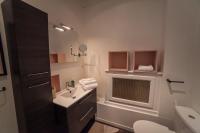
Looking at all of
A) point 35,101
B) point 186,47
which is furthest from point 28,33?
point 186,47

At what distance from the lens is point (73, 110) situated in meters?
1.45

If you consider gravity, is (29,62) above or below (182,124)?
above

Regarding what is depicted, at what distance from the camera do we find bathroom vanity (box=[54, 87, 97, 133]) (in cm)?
136

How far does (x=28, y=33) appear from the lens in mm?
1052

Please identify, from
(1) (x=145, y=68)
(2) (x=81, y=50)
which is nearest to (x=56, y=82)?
(2) (x=81, y=50)

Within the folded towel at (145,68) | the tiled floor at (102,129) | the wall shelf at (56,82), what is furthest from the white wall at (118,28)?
the wall shelf at (56,82)

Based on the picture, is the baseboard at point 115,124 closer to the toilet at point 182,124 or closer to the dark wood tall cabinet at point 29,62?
the toilet at point 182,124

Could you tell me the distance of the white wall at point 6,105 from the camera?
3.64 feet

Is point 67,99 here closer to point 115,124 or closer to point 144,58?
point 115,124

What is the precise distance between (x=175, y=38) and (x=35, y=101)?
1.95m

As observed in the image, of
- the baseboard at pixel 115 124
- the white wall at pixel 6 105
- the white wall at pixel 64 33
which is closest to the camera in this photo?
the white wall at pixel 6 105

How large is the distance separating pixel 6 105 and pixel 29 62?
57cm

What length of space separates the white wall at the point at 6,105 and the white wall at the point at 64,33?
1.95ft

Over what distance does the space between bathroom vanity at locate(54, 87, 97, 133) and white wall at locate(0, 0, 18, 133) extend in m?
0.47
